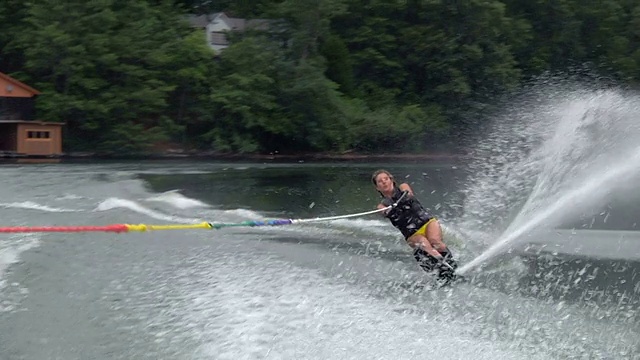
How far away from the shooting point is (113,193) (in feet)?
56.5

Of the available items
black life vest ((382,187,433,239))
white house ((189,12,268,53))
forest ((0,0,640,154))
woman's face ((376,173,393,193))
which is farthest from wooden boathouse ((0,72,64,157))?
black life vest ((382,187,433,239))

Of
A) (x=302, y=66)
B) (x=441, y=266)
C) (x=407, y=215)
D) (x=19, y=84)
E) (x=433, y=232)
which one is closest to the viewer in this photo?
(x=441, y=266)

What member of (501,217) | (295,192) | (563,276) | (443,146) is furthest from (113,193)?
(443,146)

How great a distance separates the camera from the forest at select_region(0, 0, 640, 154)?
32.7m

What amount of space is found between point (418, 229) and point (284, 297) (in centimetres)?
166

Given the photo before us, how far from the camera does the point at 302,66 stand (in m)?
34.9

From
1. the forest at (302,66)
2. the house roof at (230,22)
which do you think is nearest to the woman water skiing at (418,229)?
the forest at (302,66)

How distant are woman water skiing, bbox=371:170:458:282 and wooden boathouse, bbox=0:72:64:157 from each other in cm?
2294

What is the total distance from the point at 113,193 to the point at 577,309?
1134 cm

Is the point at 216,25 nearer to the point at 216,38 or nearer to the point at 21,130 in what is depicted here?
the point at 216,38

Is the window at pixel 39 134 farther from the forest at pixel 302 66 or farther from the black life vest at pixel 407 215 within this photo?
the black life vest at pixel 407 215

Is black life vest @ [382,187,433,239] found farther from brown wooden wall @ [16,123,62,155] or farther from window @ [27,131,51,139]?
window @ [27,131,51,139]

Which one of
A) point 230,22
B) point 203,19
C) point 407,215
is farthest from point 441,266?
point 203,19

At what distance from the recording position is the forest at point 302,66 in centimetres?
3272
